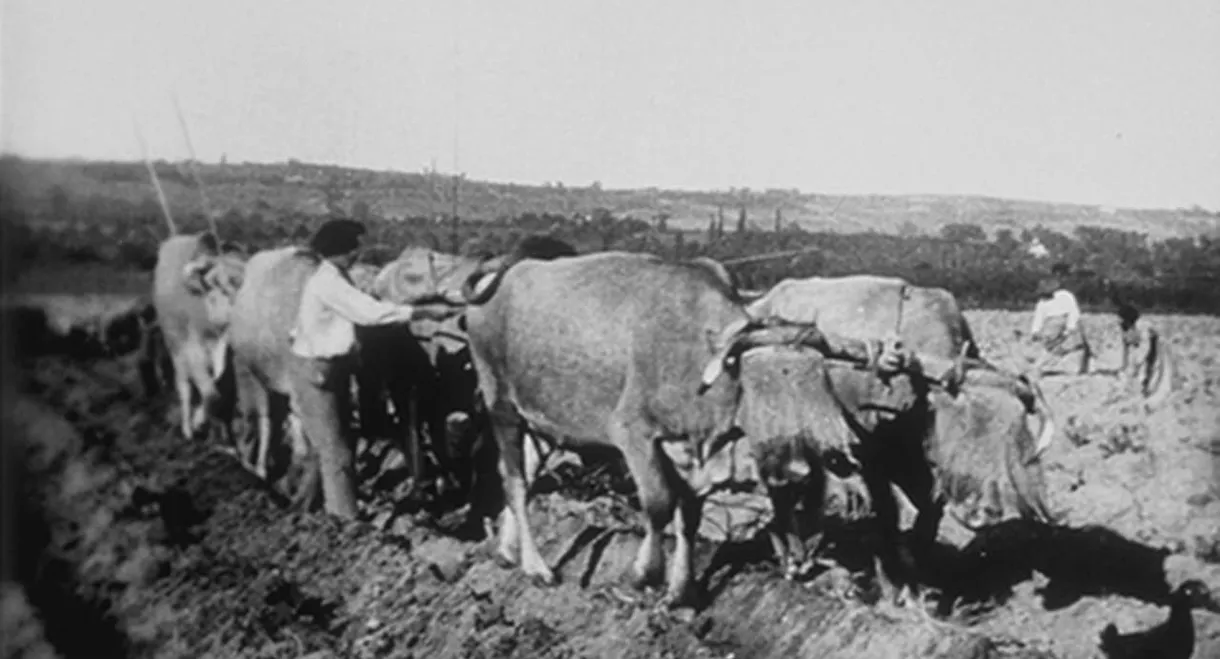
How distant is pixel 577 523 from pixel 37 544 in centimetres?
313

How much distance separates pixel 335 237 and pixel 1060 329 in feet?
13.3

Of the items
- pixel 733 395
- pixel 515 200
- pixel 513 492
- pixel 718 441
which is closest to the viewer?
pixel 733 395

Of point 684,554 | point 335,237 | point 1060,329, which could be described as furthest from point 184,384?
point 1060,329

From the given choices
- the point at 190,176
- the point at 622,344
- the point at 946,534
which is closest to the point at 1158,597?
the point at 946,534

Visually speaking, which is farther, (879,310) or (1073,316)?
(1073,316)

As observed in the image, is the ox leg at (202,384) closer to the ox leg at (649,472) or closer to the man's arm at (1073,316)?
the ox leg at (649,472)

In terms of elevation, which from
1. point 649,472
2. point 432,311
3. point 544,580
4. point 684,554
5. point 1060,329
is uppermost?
point 1060,329

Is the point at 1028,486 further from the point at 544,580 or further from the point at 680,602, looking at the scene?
the point at 544,580

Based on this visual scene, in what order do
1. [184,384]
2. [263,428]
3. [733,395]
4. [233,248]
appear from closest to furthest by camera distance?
[733,395]
[233,248]
[263,428]
[184,384]

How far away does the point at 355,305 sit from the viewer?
23.5ft

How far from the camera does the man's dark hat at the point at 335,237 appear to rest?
7375 millimetres

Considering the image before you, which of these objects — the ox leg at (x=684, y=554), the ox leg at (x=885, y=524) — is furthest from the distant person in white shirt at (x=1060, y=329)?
the ox leg at (x=684, y=554)

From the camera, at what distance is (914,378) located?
6.02m

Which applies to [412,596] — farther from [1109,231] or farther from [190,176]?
[1109,231]
